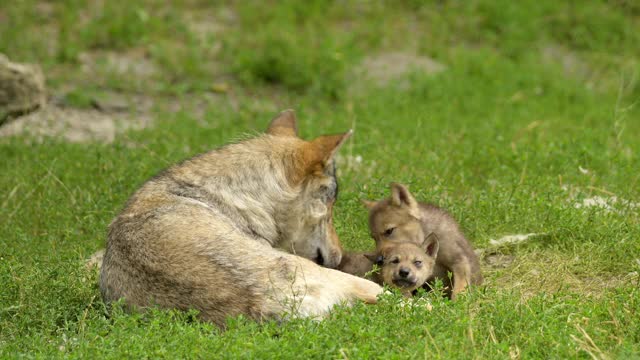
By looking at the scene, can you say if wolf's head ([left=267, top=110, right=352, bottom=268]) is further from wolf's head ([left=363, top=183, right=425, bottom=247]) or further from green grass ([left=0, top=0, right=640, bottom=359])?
green grass ([left=0, top=0, right=640, bottom=359])

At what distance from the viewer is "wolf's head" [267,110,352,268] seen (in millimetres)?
7492

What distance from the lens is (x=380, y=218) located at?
836cm

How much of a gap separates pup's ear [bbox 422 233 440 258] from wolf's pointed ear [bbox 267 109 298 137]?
1250 mm

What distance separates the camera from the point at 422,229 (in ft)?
27.1

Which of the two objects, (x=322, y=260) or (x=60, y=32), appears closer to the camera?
(x=322, y=260)

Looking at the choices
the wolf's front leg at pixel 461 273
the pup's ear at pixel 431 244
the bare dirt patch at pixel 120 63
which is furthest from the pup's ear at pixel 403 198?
the bare dirt patch at pixel 120 63

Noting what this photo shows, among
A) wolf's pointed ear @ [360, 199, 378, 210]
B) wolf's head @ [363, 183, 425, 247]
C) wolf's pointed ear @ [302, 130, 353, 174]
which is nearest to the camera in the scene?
wolf's pointed ear @ [302, 130, 353, 174]

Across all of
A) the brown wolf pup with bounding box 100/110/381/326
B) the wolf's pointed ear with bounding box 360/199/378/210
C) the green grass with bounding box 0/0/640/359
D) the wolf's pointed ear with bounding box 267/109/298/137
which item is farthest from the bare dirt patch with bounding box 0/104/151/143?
the brown wolf pup with bounding box 100/110/381/326

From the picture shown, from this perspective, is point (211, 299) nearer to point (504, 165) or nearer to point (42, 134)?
point (504, 165)

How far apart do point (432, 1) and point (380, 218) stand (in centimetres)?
887

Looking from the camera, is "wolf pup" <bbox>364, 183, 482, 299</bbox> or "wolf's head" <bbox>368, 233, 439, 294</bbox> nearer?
"wolf's head" <bbox>368, 233, 439, 294</bbox>

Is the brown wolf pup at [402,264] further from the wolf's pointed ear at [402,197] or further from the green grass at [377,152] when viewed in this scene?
the green grass at [377,152]

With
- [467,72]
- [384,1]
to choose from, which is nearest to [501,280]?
[467,72]

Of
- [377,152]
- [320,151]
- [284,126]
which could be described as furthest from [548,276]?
[377,152]
